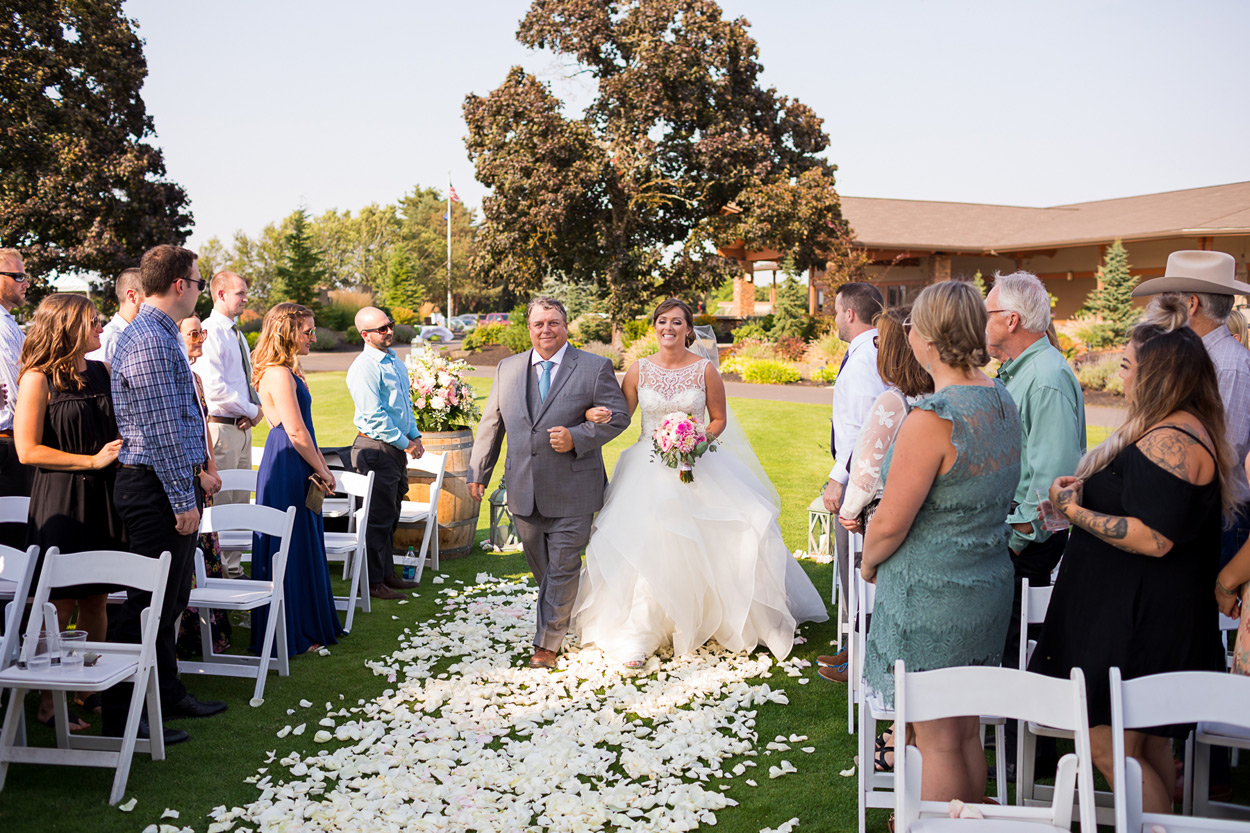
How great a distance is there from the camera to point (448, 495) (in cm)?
782

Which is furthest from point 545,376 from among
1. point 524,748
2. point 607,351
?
point 607,351

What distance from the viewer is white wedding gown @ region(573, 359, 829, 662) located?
17.4 feet

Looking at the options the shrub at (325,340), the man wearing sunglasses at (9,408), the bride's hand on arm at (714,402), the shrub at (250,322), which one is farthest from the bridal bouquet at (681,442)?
the shrub at (250,322)

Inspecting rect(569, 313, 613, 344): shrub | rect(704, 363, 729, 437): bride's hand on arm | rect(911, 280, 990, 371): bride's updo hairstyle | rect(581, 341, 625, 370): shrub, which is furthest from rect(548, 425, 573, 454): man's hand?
rect(569, 313, 613, 344): shrub

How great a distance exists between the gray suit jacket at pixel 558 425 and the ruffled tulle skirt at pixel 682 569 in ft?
1.00

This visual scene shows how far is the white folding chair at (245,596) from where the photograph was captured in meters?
4.81

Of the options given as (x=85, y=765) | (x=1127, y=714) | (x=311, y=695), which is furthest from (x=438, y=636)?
(x=1127, y=714)

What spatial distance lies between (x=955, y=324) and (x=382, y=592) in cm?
537

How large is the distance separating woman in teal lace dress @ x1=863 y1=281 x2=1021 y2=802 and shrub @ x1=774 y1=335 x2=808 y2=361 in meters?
22.3

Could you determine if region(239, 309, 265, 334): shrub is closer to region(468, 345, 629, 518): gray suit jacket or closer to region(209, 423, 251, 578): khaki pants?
region(209, 423, 251, 578): khaki pants

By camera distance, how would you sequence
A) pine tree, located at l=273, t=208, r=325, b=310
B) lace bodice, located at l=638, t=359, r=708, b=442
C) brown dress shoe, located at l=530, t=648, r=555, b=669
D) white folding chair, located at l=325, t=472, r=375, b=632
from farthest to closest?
pine tree, located at l=273, t=208, r=325, b=310 < white folding chair, located at l=325, t=472, r=375, b=632 < lace bodice, located at l=638, t=359, r=708, b=442 < brown dress shoe, located at l=530, t=648, r=555, b=669

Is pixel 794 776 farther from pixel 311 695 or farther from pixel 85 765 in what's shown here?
pixel 85 765

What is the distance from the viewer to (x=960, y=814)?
2.55m

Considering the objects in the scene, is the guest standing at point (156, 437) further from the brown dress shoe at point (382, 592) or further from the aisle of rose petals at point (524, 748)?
the brown dress shoe at point (382, 592)
